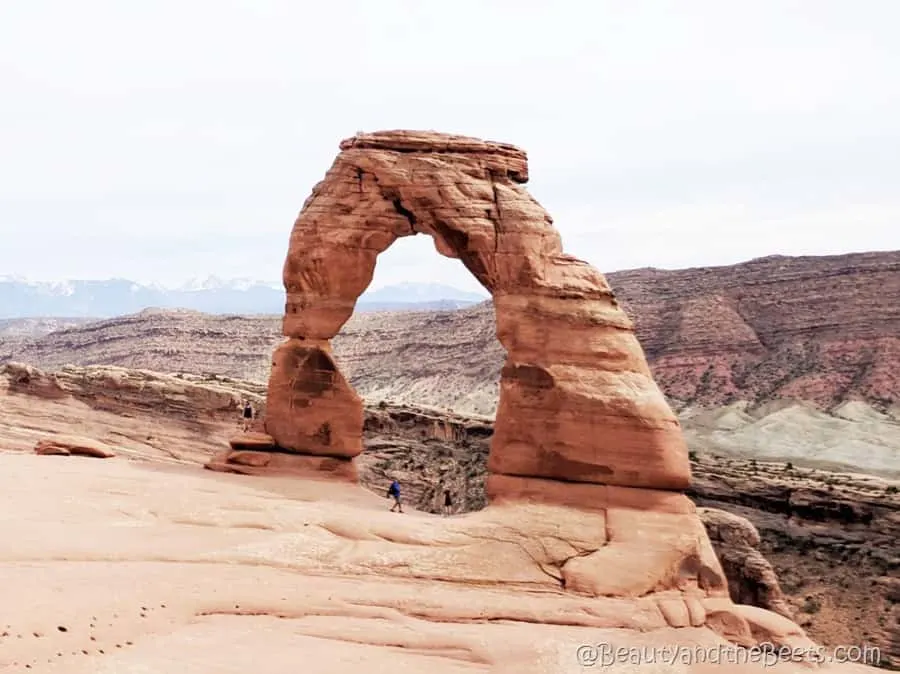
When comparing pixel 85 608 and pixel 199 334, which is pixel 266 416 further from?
pixel 199 334

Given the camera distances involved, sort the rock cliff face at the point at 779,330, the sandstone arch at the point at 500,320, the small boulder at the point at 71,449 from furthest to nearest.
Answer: the rock cliff face at the point at 779,330 → the small boulder at the point at 71,449 → the sandstone arch at the point at 500,320

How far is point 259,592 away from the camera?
50.3 ft

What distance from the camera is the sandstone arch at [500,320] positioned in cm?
2067

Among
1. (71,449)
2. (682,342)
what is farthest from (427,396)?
(71,449)

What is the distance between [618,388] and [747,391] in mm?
66937

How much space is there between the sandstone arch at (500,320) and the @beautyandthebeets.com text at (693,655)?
4069 millimetres

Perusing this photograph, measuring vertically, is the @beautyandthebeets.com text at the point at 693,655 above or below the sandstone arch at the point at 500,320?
below

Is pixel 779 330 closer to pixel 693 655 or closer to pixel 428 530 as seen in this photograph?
pixel 428 530

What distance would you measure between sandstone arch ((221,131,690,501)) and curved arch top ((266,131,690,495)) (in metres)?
0.03

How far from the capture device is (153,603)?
46.0 ft

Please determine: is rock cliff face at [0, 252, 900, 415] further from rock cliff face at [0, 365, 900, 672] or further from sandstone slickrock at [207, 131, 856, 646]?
sandstone slickrock at [207, 131, 856, 646]

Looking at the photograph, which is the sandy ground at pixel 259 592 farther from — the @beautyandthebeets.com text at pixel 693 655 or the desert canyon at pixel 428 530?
the @beautyandthebeets.com text at pixel 693 655

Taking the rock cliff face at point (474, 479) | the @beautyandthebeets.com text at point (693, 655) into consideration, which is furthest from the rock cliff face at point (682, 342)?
the @beautyandthebeets.com text at point (693, 655)

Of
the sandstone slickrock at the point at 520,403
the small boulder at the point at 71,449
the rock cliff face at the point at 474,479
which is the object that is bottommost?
the rock cliff face at the point at 474,479
